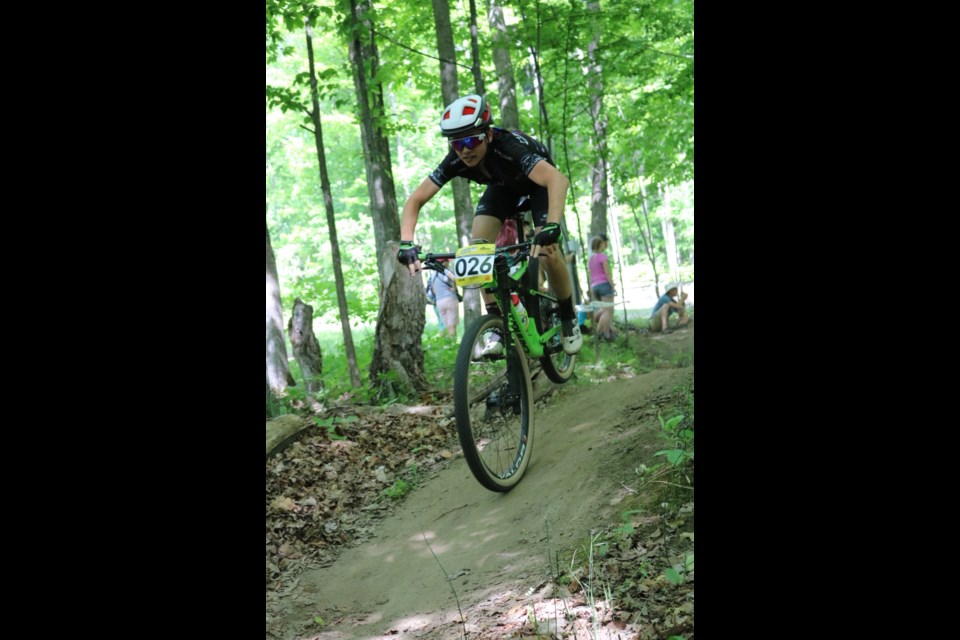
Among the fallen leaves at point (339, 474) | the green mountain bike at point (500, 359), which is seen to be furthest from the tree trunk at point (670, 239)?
the green mountain bike at point (500, 359)

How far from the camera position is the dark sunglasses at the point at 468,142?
478 cm

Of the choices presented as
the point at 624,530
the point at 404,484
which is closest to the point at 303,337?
the point at 404,484

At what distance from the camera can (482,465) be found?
4.41 metres

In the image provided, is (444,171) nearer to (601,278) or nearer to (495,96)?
(601,278)

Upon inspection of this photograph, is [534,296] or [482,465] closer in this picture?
[482,465]

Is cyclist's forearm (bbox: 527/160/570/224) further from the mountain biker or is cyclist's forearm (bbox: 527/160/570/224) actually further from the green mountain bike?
the green mountain bike

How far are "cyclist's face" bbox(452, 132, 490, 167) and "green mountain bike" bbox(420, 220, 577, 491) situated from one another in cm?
70

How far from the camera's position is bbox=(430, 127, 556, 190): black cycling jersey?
197 inches

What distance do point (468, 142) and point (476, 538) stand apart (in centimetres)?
260

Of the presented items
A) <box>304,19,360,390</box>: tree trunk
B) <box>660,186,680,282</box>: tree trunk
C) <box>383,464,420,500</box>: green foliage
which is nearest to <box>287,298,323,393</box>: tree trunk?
<box>304,19,360,390</box>: tree trunk
